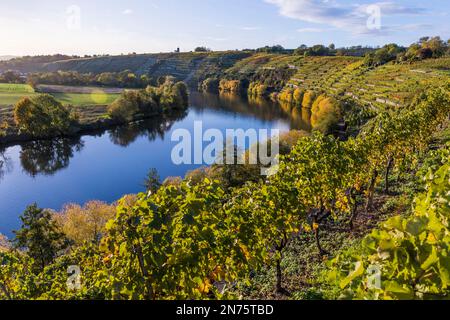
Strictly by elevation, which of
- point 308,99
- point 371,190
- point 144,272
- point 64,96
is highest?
point 64,96

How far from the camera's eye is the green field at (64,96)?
102994mm

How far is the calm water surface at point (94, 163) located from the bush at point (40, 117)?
3.15 metres

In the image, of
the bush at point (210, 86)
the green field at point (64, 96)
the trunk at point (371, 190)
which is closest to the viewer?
the trunk at point (371, 190)

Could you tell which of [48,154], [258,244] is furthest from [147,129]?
[258,244]

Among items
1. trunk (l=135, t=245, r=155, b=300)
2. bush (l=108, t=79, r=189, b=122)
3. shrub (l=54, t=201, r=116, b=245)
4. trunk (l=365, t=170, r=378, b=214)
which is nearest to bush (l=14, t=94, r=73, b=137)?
bush (l=108, t=79, r=189, b=122)

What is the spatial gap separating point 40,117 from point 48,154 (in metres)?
11.7

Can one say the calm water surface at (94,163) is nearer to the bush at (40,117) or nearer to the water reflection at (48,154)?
the water reflection at (48,154)

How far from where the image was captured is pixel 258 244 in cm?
1183

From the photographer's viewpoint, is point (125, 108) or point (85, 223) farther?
point (125, 108)

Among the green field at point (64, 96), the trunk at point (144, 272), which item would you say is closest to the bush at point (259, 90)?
the green field at point (64, 96)

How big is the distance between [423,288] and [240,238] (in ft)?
19.5

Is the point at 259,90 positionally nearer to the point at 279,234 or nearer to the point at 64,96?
the point at 64,96
